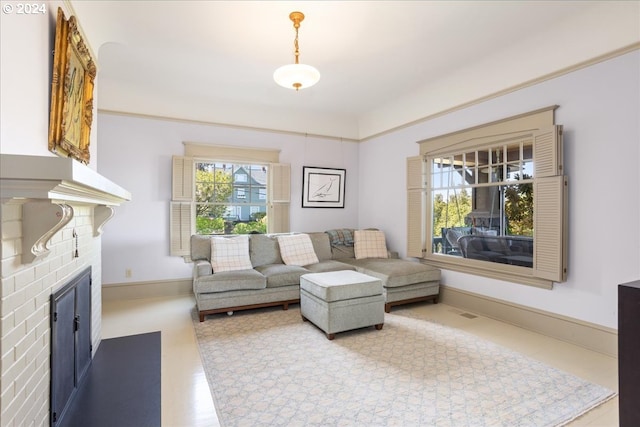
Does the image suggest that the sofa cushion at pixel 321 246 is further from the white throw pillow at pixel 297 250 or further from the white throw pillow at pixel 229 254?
the white throw pillow at pixel 229 254

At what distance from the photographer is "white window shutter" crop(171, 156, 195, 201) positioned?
15.0 feet

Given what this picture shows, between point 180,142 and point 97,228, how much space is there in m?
2.28

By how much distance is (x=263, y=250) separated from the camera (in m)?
4.54

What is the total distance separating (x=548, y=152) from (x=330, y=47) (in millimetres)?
2334

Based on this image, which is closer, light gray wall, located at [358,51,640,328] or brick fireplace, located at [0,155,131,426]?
Result: brick fireplace, located at [0,155,131,426]

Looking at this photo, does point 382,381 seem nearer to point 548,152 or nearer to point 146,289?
point 548,152

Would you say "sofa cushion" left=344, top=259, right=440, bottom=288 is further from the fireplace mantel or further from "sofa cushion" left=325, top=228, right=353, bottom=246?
the fireplace mantel

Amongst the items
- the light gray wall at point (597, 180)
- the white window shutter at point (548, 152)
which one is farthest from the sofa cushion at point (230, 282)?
the white window shutter at point (548, 152)

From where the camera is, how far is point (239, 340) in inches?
120

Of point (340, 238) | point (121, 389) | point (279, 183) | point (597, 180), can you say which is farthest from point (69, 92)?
point (597, 180)

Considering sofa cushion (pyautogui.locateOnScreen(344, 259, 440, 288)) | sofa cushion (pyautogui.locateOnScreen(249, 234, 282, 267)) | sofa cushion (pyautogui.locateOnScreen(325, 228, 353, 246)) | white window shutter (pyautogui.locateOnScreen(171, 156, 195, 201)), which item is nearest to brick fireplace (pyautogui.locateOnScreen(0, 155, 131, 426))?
sofa cushion (pyautogui.locateOnScreen(249, 234, 282, 267))

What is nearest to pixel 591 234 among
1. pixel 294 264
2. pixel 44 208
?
pixel 294 264

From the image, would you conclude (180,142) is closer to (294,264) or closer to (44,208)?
(294,264)

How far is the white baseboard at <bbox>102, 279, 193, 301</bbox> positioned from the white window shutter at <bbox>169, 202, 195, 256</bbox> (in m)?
0.44
